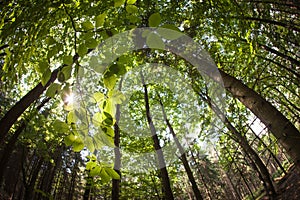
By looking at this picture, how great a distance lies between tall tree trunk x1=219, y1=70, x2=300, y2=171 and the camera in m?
1.69

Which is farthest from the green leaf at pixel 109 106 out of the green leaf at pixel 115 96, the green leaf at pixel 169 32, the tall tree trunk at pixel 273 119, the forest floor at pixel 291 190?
the forest floor at pixel 291 190

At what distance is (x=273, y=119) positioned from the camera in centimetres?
184

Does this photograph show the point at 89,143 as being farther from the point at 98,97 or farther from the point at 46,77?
the point at 46,77

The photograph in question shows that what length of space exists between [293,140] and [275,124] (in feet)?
0.61

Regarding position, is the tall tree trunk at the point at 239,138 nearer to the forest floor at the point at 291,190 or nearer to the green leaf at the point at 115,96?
the forest floor at the point at 291,190

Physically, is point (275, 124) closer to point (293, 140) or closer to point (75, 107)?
point (293, 140)

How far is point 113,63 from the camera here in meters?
0.80

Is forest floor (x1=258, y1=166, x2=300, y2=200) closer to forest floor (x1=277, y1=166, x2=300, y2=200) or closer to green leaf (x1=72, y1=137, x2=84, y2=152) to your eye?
forest floor (x1=277, y1=166, x2=300, y2=200)

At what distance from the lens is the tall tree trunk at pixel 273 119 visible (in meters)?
1.69

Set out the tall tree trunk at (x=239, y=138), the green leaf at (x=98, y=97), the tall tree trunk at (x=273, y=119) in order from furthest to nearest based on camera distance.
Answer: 1. the tall tree trunk at (x=239, y=138)
2. the tall tree trunk at (x=273, y=119)
3. the green leaf at (x=98, y=97)

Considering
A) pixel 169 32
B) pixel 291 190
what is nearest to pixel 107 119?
pixel 169 32

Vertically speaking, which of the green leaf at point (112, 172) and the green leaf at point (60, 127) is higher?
the green leaf at point (60, 127)

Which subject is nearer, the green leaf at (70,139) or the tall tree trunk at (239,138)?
the green leaf at (70,139)

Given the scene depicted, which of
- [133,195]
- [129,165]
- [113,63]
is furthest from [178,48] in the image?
[129,165]
